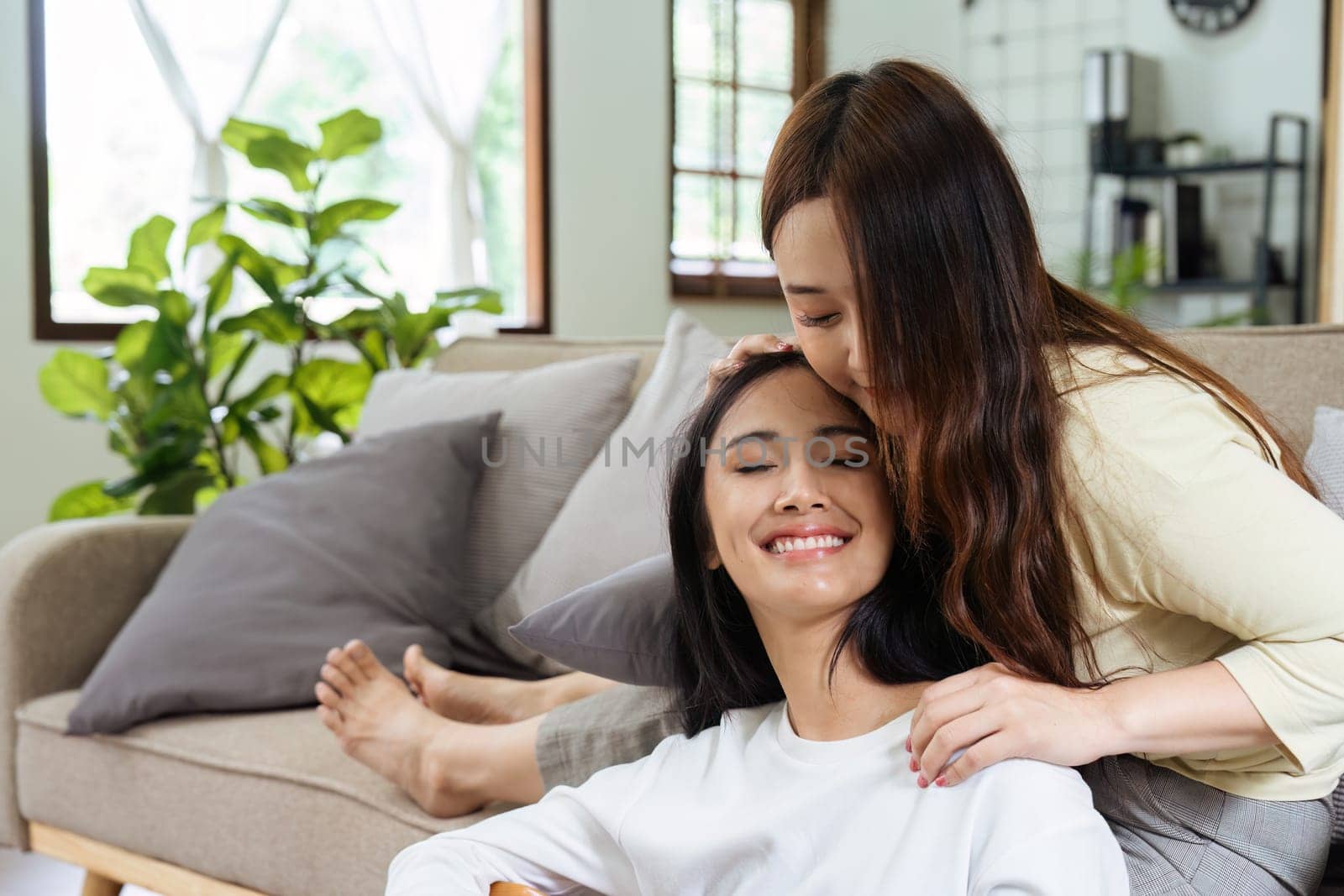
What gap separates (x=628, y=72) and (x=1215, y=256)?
251 cm

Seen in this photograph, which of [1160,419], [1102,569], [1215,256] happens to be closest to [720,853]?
[1102,569]

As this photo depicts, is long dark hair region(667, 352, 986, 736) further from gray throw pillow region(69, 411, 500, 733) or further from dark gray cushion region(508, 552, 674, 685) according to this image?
gray throw pillow region(69, 411, 500, 733)

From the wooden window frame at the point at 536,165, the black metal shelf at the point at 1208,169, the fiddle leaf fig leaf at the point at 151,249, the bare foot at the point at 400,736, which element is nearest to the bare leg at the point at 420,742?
the bare foot at the point at 400,736

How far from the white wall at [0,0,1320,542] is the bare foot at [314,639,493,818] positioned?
92.1 inches

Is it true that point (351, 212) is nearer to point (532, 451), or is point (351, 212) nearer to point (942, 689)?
point (532, 451)

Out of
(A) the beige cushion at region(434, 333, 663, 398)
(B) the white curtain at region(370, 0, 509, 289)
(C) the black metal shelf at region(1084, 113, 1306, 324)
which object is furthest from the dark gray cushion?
(C) the black metal shelf at region(1084, 113, 1306, 324)

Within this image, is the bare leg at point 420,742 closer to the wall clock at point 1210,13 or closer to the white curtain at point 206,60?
the white curtain at point 206,60

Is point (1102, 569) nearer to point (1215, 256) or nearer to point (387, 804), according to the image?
point (387, 804)

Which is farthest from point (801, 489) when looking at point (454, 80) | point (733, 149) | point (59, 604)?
point (733, 149)

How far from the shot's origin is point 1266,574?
892 mm

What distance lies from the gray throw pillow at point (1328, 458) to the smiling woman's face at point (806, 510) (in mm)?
445

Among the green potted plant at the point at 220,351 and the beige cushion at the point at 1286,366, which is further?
the green potted plant at the point at 220,351

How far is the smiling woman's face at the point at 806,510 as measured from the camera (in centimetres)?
104

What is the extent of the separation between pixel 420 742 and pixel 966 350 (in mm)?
818
